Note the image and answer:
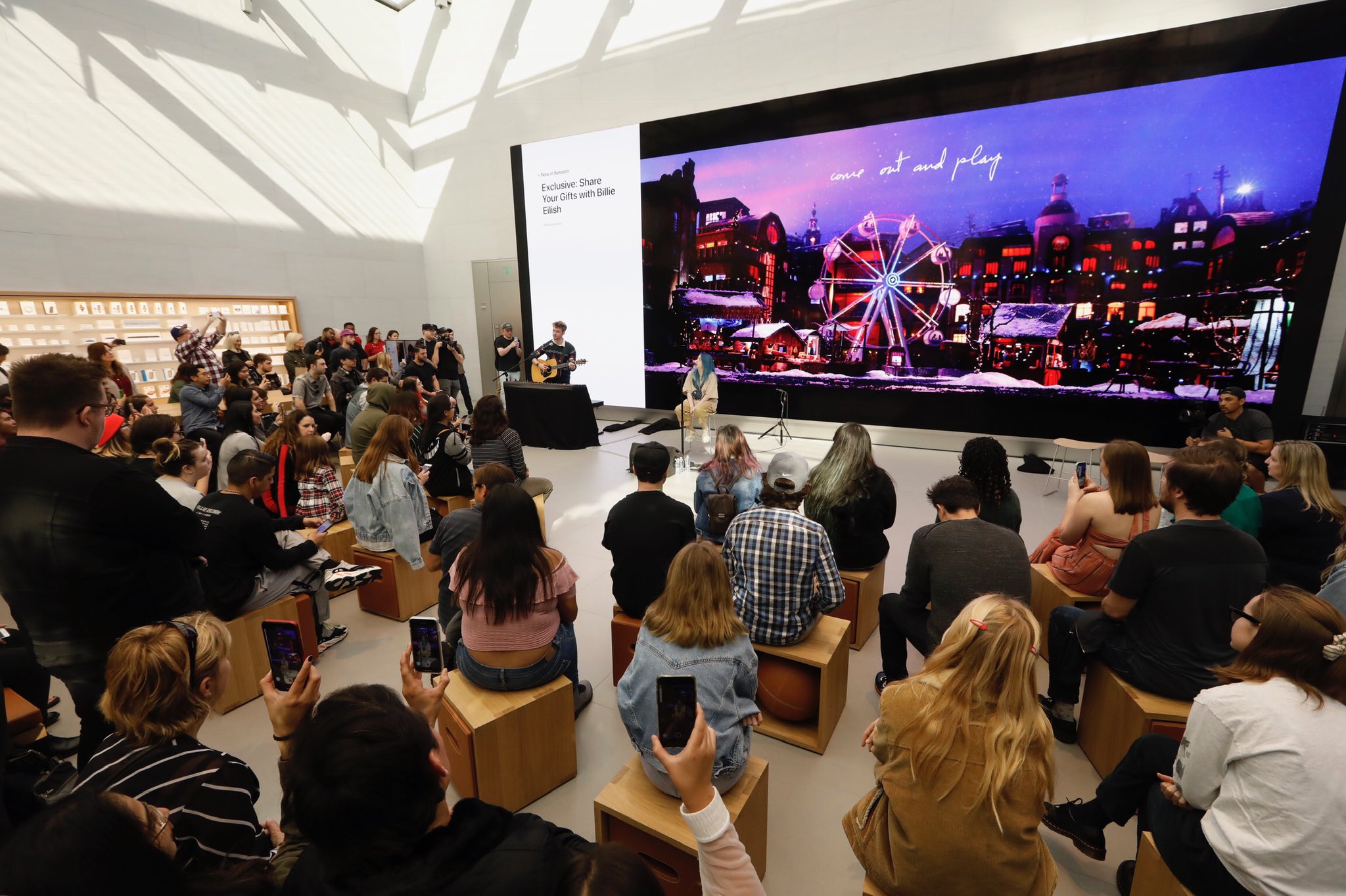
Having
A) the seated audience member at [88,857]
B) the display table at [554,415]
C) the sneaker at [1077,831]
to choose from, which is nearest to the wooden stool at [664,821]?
the sneaker at [1077,831]

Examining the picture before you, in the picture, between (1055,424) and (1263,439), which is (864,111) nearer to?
(1055,424)

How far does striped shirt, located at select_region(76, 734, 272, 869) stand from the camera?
128 centimetres

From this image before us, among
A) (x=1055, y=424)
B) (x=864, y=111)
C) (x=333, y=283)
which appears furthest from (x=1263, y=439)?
(x=333, y=283)

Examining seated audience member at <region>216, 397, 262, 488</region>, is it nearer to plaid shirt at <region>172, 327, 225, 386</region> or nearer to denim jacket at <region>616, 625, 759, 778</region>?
plaid shirt at <region>172, 327, 225, 386</region>

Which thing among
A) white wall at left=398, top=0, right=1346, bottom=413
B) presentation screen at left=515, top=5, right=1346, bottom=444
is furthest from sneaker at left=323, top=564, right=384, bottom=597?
white wall at left=398, top=0, right=1346, bottom=413

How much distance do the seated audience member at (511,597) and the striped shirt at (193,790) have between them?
86 centimetres

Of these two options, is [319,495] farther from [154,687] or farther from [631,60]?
[631,60]

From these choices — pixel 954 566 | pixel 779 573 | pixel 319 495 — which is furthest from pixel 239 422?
pixel 954 566

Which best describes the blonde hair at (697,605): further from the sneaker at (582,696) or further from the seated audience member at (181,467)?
the seated audience member at (181,467)

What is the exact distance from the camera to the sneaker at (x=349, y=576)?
3324mm

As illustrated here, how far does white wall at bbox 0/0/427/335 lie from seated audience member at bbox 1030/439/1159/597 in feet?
34.7

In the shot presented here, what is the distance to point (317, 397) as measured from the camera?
6.89 m

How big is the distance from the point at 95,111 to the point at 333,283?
343cm

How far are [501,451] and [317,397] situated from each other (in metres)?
3.90
